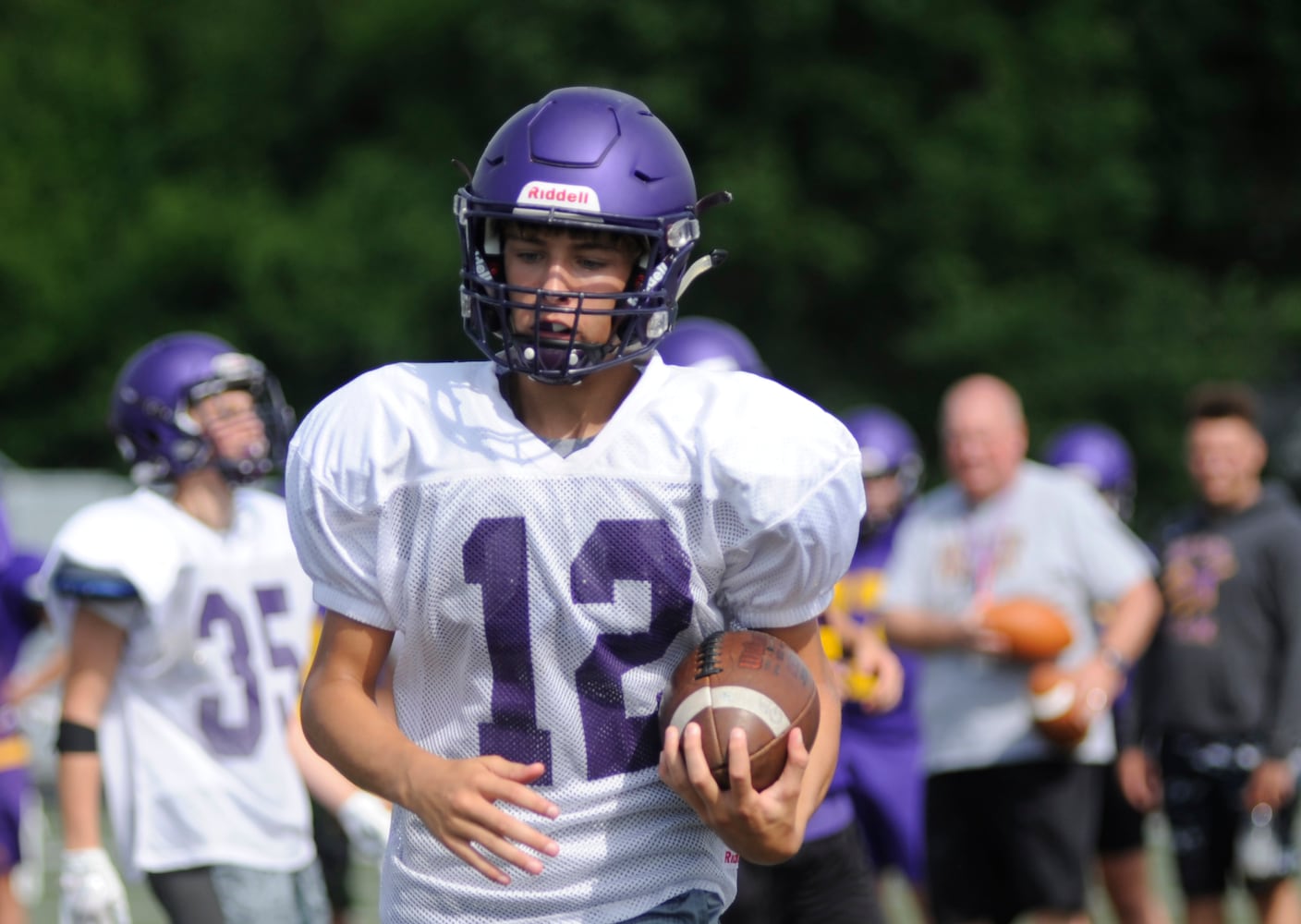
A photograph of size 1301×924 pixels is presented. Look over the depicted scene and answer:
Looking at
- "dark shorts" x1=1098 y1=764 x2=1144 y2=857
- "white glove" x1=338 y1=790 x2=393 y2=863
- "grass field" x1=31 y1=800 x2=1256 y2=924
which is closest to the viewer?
"white glove" x1=338 y1=790 x2=393 y2=863

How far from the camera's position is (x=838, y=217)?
19.6m

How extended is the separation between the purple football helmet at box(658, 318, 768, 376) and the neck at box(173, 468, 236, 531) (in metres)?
1.25

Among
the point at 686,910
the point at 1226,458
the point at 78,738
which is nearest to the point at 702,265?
the point at 686,910

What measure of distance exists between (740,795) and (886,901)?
20.5ft

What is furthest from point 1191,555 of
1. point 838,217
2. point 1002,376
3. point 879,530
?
point 838,217

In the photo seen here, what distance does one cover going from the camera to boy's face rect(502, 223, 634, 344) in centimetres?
276

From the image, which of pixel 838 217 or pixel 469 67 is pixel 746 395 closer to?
pixel 838 217

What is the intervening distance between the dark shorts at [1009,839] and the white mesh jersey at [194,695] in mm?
2468

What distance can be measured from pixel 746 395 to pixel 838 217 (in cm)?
1707

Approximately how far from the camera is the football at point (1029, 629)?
6.02m

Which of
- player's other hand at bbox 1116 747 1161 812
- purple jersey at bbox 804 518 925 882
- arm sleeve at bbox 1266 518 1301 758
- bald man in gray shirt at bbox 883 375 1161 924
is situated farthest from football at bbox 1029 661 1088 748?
player's other hand at bbox 1116 747 1161 812

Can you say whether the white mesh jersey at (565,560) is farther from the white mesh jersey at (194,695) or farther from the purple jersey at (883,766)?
the purple jersey at (883,766)

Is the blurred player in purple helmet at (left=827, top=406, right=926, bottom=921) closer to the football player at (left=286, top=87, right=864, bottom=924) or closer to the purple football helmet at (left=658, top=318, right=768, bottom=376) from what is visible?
the purple football helmet at (left=658, top=318, right=768, bottom=376)

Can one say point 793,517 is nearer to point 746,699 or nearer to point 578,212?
point 746,699
